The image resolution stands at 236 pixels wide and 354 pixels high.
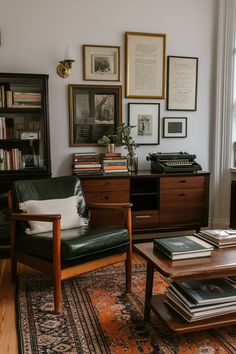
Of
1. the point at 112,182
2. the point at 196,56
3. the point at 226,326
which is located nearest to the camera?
the point at 226,326

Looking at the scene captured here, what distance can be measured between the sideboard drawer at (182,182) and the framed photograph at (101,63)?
46.3 inches

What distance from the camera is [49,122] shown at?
130 inches

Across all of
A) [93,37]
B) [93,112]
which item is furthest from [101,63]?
[93,112]

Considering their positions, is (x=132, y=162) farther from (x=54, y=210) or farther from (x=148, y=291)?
(x=148, y=291)

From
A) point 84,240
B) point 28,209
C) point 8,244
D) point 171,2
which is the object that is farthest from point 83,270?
point 171,2

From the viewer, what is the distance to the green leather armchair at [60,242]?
7.07 ft

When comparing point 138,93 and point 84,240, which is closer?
point 84,240

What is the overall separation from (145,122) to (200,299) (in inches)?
87.2

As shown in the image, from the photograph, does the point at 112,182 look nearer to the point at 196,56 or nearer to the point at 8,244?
the point at 8,244

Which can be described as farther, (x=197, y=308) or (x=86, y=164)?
(x=86, y=164)

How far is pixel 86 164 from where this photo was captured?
3.29m

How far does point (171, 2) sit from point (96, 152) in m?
1.76

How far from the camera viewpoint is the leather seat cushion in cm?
218

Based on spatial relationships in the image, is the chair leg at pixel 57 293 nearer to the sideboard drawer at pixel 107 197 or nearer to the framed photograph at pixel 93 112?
the sideboard drawer at pixel 107 197
